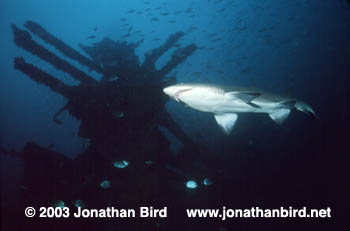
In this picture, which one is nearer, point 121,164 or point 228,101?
point 228,101

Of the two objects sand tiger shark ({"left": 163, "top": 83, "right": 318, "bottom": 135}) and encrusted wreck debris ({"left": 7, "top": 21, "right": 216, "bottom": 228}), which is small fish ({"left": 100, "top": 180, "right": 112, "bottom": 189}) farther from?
sand tiger shark ({"left": 163, "top": 83, "right": 318, "bottom": 135})

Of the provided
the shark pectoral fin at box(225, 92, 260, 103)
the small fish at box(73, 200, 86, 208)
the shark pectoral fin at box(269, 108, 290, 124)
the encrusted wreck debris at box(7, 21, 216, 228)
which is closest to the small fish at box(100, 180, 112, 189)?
the encrusted wreck debris at box(7, 21, 216, 228)

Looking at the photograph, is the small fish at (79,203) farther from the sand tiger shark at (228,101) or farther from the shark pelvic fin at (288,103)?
the shark pelvic fin at (288,103)

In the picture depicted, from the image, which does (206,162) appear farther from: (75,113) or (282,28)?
(282,28)

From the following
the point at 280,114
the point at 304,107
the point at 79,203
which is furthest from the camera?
the point at 79,203

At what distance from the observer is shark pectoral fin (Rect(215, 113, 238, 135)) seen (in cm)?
340

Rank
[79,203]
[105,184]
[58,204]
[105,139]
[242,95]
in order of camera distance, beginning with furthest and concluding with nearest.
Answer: [105,139] → [105,184] → [79,203] → [58,204] → [242,95]

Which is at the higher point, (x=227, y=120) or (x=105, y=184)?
(x=227, y=120)

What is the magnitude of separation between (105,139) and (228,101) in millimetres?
5827

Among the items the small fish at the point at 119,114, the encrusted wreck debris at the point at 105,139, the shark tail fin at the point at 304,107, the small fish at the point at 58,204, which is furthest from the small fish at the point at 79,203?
the shark tail fin at the point at 304,107

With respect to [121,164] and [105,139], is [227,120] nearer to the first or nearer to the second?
[121,164]

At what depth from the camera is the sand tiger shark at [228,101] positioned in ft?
7.57

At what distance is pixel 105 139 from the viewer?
24.4 feet

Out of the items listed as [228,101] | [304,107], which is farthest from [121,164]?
[304,107]
